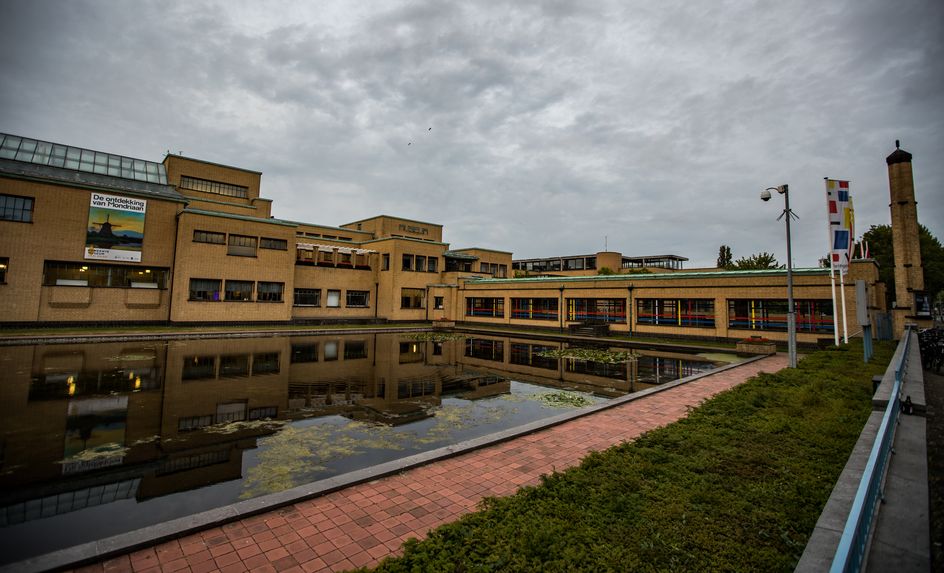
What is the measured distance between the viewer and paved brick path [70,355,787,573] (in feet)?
13.6

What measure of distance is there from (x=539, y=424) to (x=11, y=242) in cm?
3727

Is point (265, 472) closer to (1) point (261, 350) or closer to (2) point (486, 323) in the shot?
(1) point (261, 350)

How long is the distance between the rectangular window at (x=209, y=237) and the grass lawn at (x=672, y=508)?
3610 centimetres

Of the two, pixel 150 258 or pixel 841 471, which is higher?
pixel 150 258

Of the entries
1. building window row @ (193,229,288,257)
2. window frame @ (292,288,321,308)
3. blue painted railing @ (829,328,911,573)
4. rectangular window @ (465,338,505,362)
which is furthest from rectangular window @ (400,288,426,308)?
blue painted railing @ (829,328,911,573)

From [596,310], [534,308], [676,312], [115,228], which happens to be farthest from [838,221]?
[115,228]

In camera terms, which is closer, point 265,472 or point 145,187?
point 265,472

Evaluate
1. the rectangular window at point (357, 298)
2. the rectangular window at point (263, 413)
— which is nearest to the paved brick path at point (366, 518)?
the rectangular window at point (263, 413)

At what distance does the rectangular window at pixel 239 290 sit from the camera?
34.2 metres

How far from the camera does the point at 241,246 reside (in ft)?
114

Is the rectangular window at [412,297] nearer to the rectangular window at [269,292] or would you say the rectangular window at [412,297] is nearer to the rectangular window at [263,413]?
the rectangular window at [269,292]

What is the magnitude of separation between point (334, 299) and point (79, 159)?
933 inches

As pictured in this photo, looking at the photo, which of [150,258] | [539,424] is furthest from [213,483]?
[150,258]

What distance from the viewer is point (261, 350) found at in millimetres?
21781
